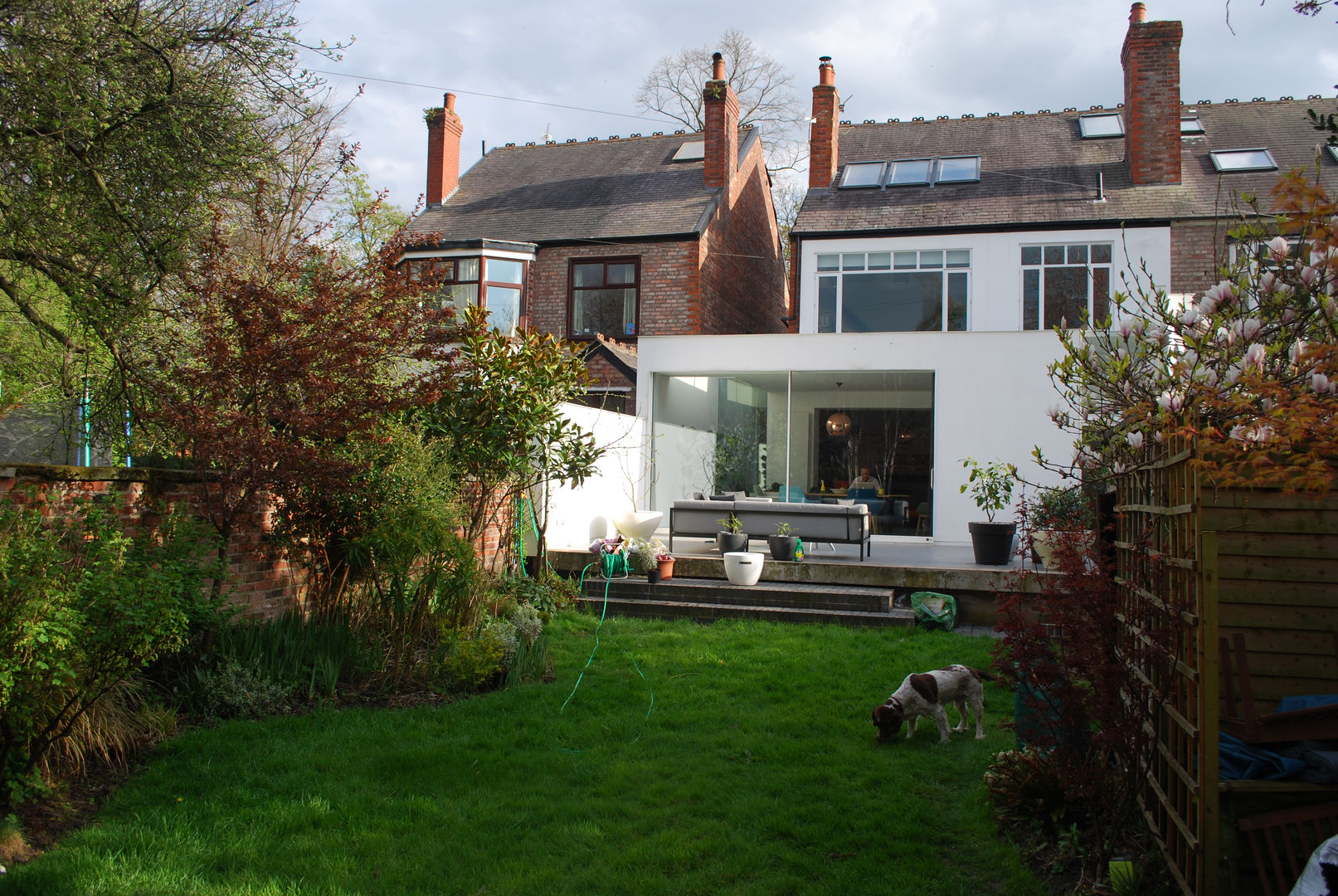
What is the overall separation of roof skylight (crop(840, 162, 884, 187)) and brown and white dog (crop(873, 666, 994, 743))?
1371cm

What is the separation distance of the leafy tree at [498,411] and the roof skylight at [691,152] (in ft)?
41.6

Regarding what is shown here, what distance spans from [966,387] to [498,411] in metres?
7.67

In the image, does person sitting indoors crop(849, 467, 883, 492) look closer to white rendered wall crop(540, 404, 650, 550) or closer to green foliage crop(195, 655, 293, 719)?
white rendered wall crop(540, 404, 650, 550)

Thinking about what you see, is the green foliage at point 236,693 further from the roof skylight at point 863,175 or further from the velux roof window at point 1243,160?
the velux roof window at point 1243,160

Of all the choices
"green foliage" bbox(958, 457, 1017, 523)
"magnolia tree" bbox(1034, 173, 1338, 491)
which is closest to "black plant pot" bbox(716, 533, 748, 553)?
"green foliage" bbox(958, 457, 1017, 523)

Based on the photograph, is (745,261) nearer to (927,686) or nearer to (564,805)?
(927,686)

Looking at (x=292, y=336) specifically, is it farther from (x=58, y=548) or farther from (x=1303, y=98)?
(x=1303, y=98)

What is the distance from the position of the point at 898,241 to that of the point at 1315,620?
13.1m

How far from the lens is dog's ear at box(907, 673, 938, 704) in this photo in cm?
533

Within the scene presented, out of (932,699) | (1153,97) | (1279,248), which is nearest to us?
(1279,248)

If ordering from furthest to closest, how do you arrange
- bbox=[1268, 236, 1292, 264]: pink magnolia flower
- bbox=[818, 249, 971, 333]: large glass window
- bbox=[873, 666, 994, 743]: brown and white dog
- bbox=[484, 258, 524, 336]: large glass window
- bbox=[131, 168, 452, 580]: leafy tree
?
bbox=[484, 258, 524, 336]: large glass window
bbox=[818, 249, 971, 333]: large glass window
bbox=[131, 168, 452, 580]: leafy tree
bbox=[873, 666, 994, 743]: brown and white dog
bbox=[1268, 236, 1292, 264]: pink magnolia flower

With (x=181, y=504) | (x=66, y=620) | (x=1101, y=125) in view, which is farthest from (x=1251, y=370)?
(x=1101, y=125)

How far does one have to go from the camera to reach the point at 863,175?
58.9ft

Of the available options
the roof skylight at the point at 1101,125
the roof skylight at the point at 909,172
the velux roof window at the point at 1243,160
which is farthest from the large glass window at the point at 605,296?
the velux roof window at the point at 1243,160
